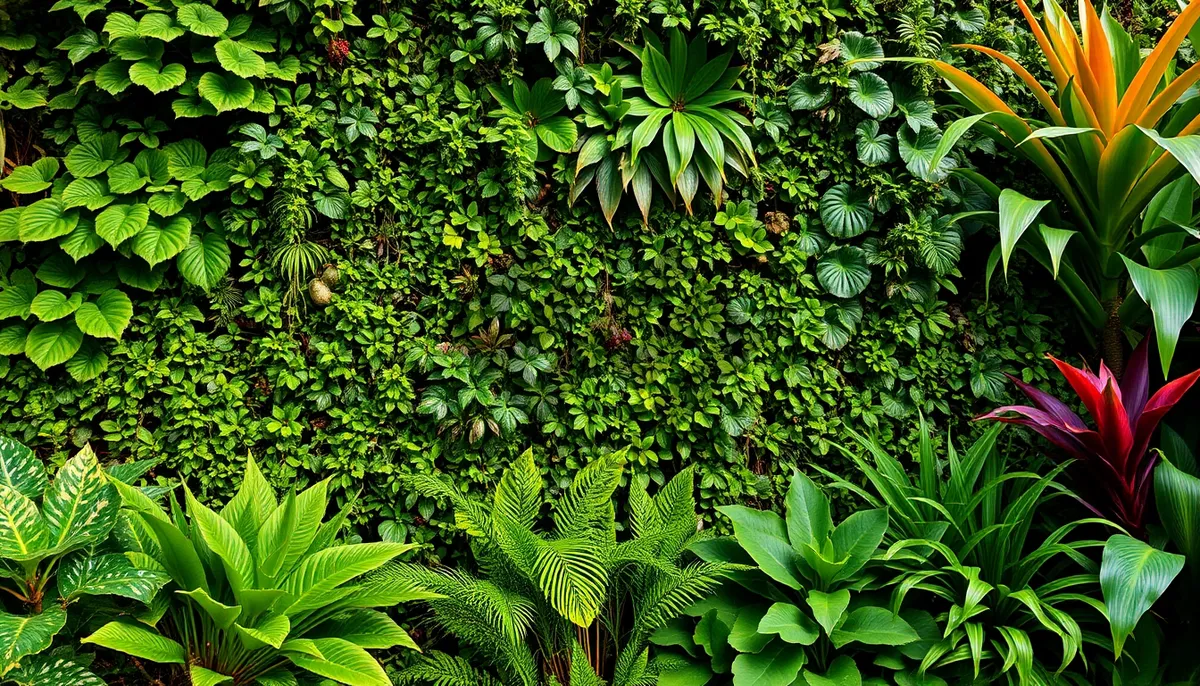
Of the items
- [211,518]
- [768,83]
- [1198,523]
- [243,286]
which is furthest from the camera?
[768,83]

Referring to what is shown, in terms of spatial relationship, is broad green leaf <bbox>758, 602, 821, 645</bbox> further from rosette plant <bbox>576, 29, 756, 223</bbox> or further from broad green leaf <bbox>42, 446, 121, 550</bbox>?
broad green leaf <bbox>42, 446, 121, 550</bbox>

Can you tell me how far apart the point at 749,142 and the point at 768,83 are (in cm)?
26

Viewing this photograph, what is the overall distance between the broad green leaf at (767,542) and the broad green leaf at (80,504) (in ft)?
5.69

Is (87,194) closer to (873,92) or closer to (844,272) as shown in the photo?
(844,272)

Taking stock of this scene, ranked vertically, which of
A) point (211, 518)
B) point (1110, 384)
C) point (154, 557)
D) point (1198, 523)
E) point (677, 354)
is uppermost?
point (1110, 384)

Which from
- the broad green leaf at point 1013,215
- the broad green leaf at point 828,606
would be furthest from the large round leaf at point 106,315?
the broad green leaf at point 1013,215

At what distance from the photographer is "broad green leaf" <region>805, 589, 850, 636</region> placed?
2.06 metres

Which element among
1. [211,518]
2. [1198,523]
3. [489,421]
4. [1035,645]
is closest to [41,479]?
[211,518]

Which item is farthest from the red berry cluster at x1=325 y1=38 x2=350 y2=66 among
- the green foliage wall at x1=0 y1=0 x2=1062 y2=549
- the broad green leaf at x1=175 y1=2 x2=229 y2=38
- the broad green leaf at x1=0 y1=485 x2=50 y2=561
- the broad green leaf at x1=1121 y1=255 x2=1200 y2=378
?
the broad green leaf at x1=1121 y1=255 x2=1200 y2=378

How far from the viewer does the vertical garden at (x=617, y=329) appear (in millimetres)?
2213

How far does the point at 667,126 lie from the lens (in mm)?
2664

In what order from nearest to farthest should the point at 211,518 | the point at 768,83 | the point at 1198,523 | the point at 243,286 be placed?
the point at 211,518
the point at 1198,523
the point at 243,286
the point at 768,83

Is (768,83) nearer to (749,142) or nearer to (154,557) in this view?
(749,142)

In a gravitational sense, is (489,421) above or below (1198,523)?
below
